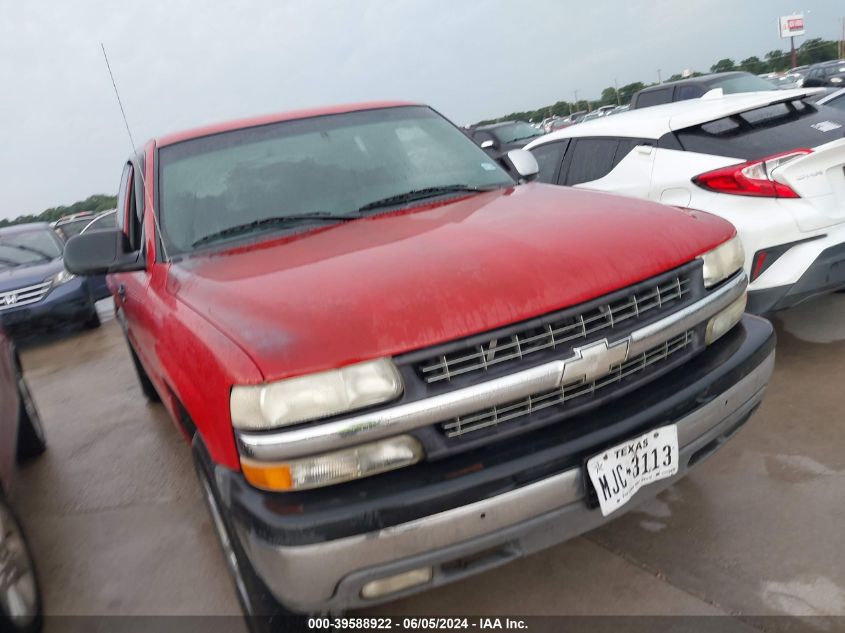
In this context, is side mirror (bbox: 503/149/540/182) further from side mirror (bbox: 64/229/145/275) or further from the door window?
side mirror (bbox: 64/229/145/275)

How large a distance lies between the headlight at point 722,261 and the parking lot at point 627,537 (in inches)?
38.4

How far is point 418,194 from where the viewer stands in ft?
9.53

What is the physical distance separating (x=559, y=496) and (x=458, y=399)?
0.38 metres

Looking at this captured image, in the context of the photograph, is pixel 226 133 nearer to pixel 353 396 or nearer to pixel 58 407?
pixel 353 396

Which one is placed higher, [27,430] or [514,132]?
[514,132]

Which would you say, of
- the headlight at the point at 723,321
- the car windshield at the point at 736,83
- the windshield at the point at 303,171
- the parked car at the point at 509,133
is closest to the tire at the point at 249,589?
the windshield at the point at 303,171

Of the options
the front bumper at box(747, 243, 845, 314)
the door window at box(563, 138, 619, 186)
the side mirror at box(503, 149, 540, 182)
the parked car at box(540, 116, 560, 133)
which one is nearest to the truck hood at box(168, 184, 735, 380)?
the side mirror at box(503, 149, 540, 182)

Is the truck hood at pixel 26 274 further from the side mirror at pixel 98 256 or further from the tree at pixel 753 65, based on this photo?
the tree at pixel 753 65

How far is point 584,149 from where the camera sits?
4980 mm

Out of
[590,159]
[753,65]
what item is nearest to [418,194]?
[590,159]

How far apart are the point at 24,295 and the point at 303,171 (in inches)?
259

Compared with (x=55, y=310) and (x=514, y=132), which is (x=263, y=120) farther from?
(x=514, y=132)

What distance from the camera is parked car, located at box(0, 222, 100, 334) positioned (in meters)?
7.95

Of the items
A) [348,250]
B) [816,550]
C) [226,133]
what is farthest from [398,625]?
[226,133]
